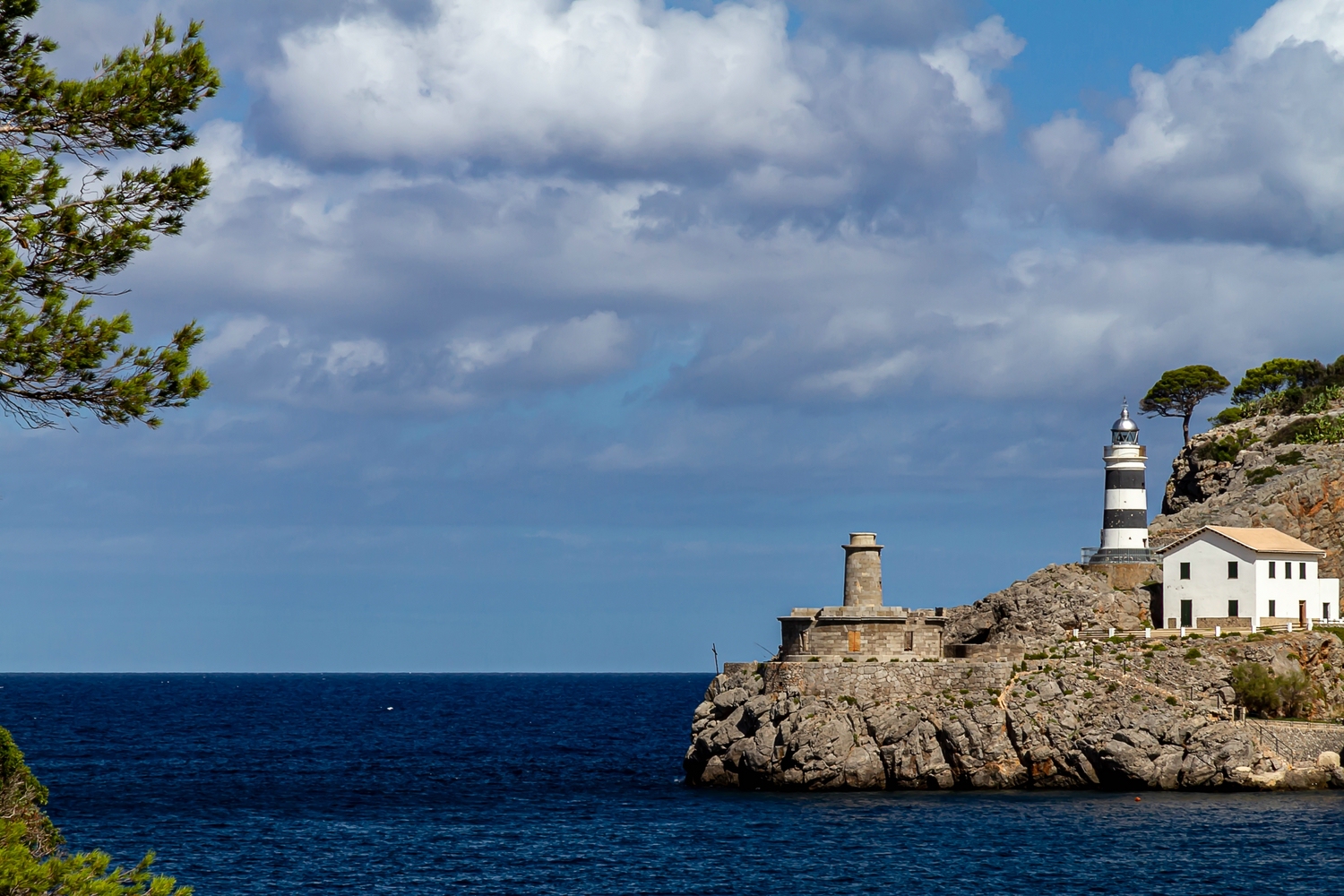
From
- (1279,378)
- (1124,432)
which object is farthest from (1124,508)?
(1279,378)

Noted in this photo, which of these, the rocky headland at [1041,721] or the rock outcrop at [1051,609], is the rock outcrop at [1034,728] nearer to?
the rocky headland at [1041,721]

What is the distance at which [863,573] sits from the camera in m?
68.7

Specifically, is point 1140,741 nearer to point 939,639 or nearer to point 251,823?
point 939,639

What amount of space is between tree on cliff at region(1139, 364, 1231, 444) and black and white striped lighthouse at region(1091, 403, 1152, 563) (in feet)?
93.9

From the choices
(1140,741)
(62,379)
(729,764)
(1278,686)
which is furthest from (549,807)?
(62,379)

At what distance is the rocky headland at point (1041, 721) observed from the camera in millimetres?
61844

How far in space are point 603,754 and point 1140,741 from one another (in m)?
40.5

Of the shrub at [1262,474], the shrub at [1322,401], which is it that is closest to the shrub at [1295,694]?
the shrub at [1262,474]

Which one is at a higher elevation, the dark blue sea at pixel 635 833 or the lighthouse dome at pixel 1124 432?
the lighthouse dome at pixel 1124 432

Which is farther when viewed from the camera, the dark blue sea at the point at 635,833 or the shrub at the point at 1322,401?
the shrub at the point at 1322,401

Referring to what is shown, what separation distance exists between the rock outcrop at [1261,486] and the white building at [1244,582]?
430 centimetres

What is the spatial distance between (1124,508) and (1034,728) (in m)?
26.0

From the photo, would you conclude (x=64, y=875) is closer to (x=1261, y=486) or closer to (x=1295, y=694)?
(x=1295, y=694)

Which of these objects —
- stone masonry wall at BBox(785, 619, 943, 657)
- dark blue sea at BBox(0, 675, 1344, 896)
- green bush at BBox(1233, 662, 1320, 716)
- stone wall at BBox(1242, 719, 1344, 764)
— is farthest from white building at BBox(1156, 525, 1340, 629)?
stone masonry wall at BBox(785, 619, 943, 657)
